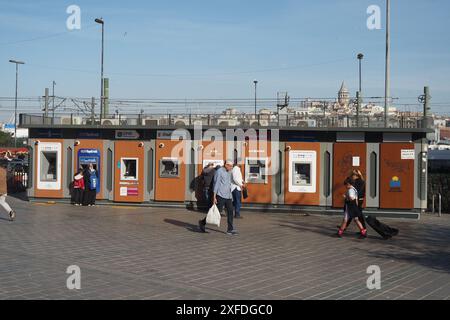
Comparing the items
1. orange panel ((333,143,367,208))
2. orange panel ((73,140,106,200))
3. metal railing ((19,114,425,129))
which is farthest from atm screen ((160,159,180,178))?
orange panel ((333,143,367,208))

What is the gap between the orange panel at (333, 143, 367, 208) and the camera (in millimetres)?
18156

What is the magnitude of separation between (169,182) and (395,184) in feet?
24.4

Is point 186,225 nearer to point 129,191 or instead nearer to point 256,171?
point 256,171

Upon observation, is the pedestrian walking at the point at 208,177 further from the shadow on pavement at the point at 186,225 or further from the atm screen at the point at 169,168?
the shadow on pavement at the point at 186,225

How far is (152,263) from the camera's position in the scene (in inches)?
387

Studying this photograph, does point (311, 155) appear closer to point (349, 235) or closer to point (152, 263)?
point (349, 235)

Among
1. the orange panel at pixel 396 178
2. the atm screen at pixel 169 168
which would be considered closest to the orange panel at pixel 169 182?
the atm screen at pixel 169 168

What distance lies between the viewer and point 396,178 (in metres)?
17.9

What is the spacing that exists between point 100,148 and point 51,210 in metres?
3.04

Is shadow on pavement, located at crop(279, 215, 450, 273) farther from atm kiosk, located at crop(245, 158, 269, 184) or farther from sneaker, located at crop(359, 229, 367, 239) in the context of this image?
atm kiosk, located at crop(245, 158, 269, 184)

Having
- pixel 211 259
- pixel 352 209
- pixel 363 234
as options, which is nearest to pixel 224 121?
pixel 352 209

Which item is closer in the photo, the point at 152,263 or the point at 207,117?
the point at 152,263

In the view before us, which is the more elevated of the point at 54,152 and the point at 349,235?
the point at 54,152
